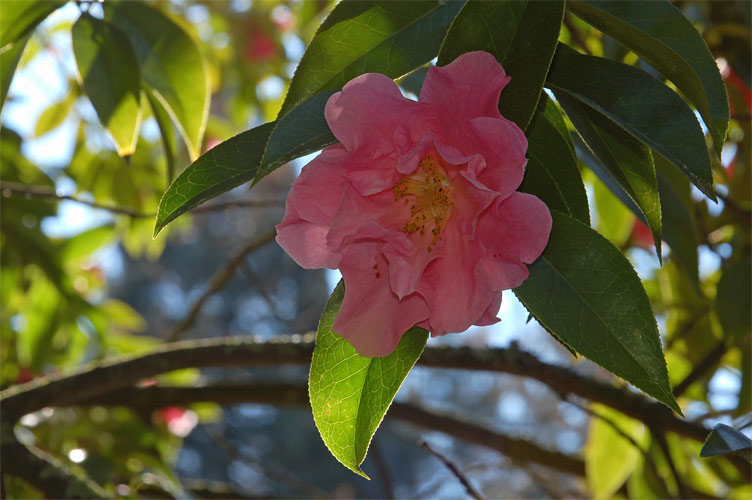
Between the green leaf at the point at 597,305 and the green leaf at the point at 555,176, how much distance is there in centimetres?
2

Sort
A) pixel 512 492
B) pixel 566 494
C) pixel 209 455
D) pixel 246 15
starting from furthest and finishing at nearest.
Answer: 1. pixel 209 455
2. pixel 512 492
3. pixel 246 15
4. pixel 566 494

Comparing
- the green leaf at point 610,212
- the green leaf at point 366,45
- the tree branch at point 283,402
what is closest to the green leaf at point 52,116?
the tree branch at point 283,402

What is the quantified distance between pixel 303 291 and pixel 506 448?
8657 mm

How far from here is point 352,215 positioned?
0.51 meters

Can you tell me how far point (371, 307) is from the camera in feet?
1.71

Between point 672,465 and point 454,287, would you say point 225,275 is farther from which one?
point 454,287

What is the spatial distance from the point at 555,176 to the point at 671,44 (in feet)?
0.38

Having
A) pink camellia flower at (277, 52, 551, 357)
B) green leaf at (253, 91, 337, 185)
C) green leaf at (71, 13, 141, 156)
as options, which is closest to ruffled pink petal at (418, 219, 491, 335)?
pink camellia flower at (277, 52, 551, 357)

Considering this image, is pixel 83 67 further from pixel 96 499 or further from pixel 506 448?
pixel 506 448

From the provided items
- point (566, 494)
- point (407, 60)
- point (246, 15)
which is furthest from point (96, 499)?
point (246, 15)

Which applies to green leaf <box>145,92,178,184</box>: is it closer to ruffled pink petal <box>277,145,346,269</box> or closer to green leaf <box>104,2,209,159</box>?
green leaf <box>104,2,209,159</box>

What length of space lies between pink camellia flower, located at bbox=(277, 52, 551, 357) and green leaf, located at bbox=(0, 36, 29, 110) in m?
0.40

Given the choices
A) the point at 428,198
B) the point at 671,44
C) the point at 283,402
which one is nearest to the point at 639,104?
the point at 671,44

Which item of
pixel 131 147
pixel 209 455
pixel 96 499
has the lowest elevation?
pixel 96 499
